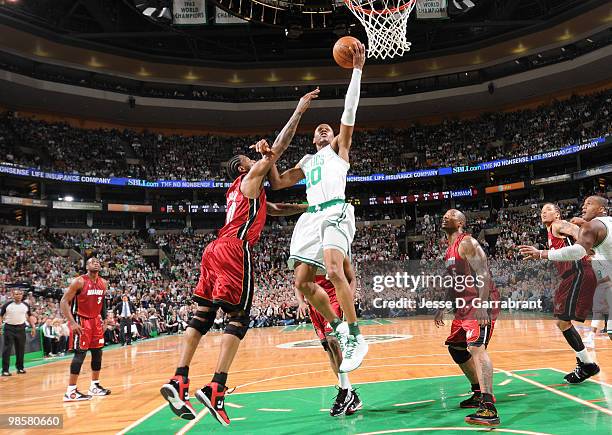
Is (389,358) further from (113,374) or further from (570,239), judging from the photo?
(113,374)

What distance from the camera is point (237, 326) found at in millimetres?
5023

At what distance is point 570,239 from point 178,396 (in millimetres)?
6635

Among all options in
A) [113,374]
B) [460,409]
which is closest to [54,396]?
[113,374]

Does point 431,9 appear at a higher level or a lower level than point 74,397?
higher

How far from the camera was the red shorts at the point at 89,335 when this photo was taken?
7.96 meters

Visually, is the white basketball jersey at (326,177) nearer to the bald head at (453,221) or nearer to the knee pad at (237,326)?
the bald head at (453,221)

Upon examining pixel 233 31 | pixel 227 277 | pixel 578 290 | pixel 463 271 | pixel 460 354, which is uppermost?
pixel 233 31

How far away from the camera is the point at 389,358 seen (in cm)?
1059

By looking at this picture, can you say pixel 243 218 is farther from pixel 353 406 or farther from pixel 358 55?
pixel 353 406

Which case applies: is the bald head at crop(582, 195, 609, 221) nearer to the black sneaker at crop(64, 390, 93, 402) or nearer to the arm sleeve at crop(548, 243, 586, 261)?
the arm sleeve at crop(548, 243, 586, 261)

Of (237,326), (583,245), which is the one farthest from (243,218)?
(583,245)

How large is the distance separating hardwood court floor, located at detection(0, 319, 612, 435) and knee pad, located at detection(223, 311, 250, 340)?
100 centimetres

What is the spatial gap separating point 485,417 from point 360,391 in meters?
2.49

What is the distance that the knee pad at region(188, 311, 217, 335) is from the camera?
196 inches
